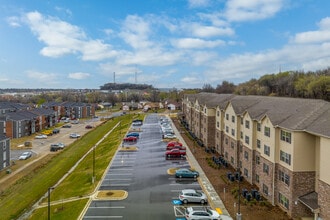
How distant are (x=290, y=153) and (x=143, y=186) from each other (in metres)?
16.0

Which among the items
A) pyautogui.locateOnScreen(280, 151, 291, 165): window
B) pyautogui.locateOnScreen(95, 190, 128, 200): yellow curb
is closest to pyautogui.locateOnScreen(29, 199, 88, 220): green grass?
pyautogui.locateOnScreen(95, 190, 128, 200): yellow curb

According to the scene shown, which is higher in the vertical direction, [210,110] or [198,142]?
[210,110]

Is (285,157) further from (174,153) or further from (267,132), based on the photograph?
(174,153)

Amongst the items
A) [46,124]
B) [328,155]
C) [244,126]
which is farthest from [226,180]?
[46,124]

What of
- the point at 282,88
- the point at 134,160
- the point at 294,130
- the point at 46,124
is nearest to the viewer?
the point at 294,130

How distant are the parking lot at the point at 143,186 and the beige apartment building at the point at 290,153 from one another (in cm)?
759

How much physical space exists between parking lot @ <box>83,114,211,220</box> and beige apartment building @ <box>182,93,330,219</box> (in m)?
7.59

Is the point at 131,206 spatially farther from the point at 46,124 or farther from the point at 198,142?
the point at 46,124

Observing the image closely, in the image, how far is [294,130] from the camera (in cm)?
2473

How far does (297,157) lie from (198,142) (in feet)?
106

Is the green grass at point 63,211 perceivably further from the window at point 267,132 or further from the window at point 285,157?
the window at point 267,132

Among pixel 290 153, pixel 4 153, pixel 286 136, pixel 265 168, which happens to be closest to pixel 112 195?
pixel 265 168

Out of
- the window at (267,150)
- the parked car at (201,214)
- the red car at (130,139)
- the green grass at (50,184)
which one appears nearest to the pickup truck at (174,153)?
the green grass at (50,184)

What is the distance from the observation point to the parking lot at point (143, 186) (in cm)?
2600
